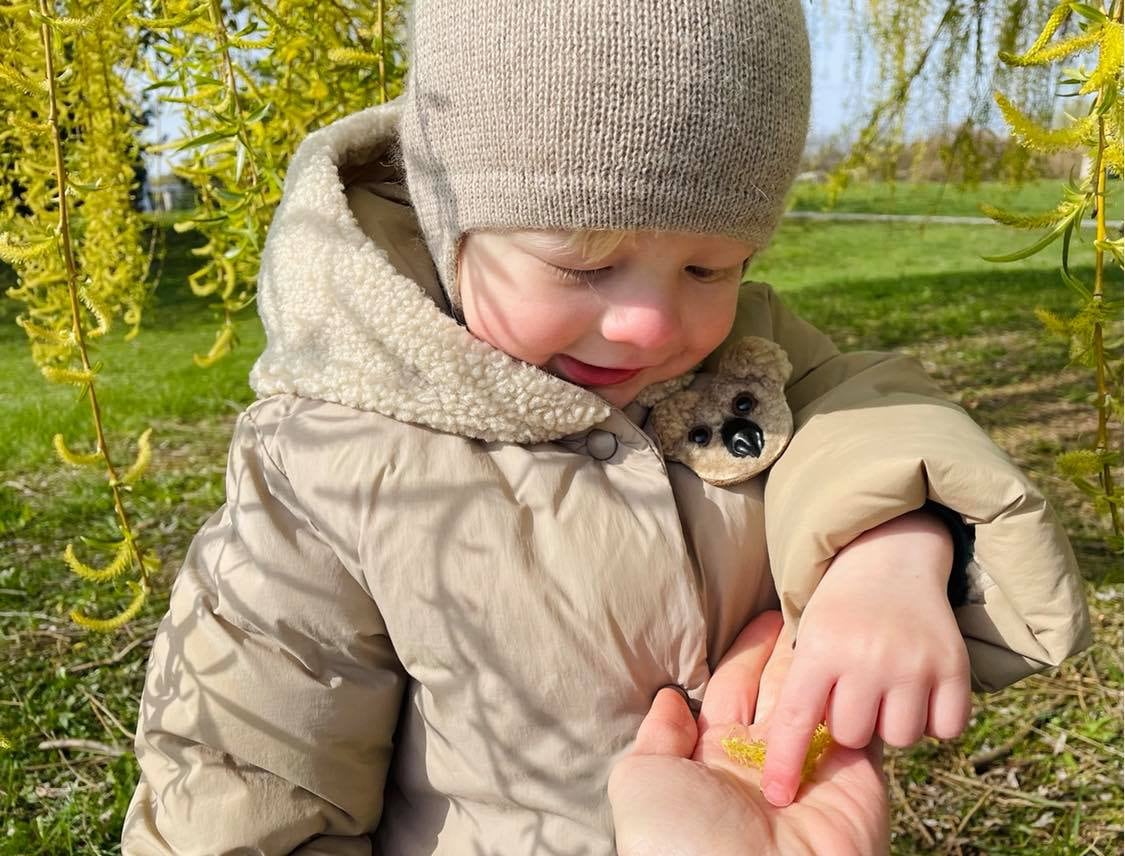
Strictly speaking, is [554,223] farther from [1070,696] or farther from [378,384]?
[1070,696]

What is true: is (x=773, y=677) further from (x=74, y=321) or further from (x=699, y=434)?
(x=74, y=321)

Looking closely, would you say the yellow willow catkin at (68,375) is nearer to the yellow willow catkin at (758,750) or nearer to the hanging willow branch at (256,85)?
the hanging willow branch at (256,85)

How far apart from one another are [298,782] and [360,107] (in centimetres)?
99

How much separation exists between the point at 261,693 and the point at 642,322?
50cm

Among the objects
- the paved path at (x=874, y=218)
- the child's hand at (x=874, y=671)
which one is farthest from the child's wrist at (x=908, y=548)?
the paved path at (x=874, y=218)

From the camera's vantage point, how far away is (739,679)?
969 millimetres

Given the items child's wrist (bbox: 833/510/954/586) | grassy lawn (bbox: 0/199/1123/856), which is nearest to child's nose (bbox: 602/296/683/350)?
child's wrist (bbox: 833/510/954/586)

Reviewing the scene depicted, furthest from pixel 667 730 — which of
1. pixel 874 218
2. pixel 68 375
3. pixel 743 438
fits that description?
pixel 874 218

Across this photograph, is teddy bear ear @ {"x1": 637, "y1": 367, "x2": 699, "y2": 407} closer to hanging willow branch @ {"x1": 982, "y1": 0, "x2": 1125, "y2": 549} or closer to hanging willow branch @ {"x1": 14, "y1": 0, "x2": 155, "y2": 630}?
hanging willow branch @ {"x1": 982, "y1": 0, "x2": 1125, "y2": 549}

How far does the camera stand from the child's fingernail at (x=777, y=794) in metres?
0.83

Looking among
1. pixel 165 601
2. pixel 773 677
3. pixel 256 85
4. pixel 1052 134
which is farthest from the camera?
pixel 165 601

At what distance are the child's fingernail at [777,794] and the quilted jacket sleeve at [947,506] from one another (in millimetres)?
150

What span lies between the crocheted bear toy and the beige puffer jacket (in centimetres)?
3

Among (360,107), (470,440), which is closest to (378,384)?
(470,440)
